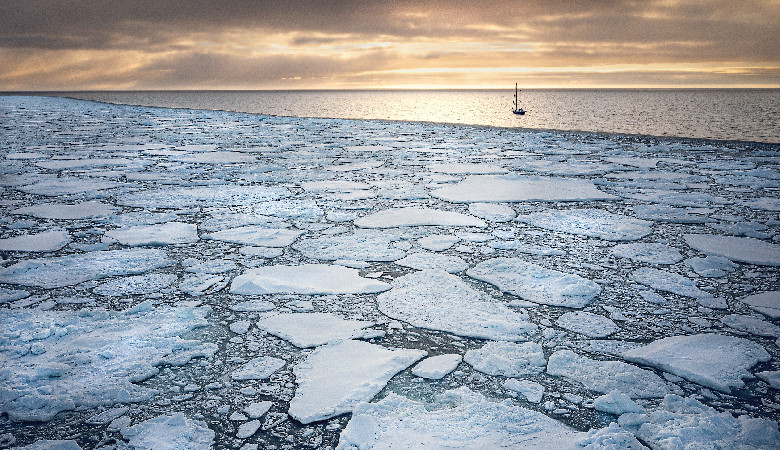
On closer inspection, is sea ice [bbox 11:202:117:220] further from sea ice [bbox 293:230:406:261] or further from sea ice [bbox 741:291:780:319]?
sea ice [bbox 741:291:780:319]

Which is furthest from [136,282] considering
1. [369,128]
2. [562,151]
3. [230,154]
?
[369,128]

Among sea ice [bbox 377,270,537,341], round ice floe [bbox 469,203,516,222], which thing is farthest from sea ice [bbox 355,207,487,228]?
sea ice [bbox 377,270,537,341]

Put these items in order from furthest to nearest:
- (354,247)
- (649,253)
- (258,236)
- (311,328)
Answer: (258,236) → (354,247) → (649,253) → (311,328)

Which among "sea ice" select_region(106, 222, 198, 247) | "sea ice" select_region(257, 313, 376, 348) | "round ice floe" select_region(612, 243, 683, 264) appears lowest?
"sea ice" select_region(257, 313, 376, 348)

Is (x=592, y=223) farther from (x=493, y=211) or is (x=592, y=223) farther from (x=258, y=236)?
(x=258, y=236)

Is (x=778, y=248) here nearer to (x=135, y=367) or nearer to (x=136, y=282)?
(x=135, y=367)

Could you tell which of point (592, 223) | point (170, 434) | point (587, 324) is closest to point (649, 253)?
point (592, 223)
